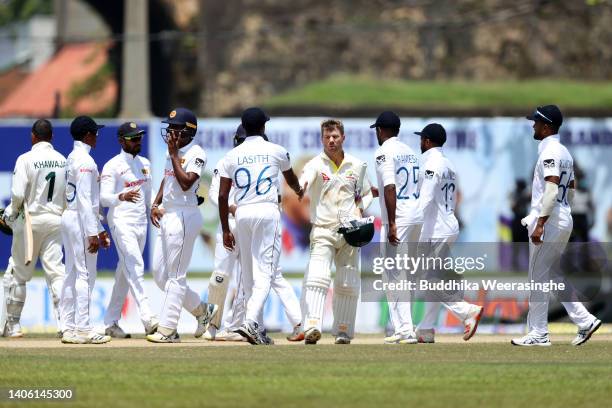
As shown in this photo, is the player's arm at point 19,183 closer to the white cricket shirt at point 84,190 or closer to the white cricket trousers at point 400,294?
the white cricket shirt at point 84,190

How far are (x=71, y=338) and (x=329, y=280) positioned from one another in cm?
277

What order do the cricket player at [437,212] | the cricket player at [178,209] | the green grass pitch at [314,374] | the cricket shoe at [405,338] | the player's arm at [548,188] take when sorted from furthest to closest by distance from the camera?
1. the cricket player at [437,212]
2. the cricket shoe at [405,338]
3. the cricket player at [178,209]
4. the player's arm at [548,188]
5. the green grass pitch at [314,374]

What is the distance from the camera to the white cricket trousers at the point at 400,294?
17531mm

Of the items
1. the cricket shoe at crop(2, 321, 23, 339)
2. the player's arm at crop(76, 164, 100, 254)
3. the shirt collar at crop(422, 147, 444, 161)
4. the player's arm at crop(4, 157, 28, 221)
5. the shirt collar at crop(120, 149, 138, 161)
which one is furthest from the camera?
the cricket shoe at crop(2, 321, 23, 339)

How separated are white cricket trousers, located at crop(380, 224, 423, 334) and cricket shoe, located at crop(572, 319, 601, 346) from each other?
1.75 meters

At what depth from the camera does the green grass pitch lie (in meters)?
12.6

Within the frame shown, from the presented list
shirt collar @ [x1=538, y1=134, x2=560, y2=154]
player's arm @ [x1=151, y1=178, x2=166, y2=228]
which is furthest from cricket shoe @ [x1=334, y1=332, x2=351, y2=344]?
shirt collar @ [x1=538, y1=134, x2=560, y2=154]

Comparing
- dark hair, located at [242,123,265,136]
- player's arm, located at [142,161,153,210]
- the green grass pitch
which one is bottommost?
the green grass pitch

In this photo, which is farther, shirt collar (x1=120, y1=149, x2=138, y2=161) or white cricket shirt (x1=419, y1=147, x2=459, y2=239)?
shirt collar (x1=120, y1=149, x2=138, y2=161)

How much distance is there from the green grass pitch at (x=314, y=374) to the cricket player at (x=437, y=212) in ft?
1.63

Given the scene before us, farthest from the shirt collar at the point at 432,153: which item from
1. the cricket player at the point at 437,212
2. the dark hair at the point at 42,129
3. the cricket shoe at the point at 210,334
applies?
the dark hair at the point at 42,129

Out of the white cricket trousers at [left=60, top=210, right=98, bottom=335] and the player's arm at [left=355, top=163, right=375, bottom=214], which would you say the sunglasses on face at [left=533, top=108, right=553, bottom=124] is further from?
the white cricket trousers at [left=60, top=210, right=98, bottom=335]

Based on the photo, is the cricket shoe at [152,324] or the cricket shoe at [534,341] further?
the cricket shoe at [152,324]

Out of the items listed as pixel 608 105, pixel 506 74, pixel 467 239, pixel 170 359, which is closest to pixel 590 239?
pixel 467 239
